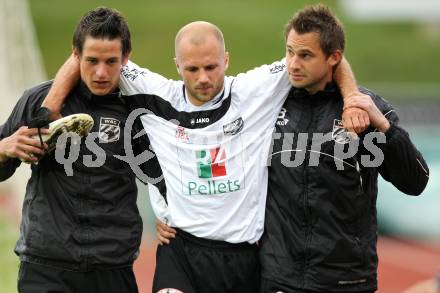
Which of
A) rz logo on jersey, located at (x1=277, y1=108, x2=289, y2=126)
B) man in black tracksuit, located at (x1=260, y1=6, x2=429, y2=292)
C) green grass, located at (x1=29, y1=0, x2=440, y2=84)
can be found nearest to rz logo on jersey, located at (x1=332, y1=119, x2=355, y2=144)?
man in black tracksuit, located at (x1=260, y1=6, x2=429, y2=292)

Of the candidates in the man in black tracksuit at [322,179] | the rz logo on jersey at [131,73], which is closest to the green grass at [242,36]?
the rz logo on jersey at [131,73]

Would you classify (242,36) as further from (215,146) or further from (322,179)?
(322,179)

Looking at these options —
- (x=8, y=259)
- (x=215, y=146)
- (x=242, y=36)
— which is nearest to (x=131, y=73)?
(x=215, y=146)

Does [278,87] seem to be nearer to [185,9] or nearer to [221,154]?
[221,154]

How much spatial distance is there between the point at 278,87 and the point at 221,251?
3.07 feet

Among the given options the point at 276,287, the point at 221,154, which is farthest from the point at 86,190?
the point at 276,287

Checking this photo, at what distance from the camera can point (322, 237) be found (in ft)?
15.5

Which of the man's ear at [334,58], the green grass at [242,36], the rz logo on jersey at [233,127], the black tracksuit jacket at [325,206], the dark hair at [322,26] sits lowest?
the black tracksuit jacket at [325,206]

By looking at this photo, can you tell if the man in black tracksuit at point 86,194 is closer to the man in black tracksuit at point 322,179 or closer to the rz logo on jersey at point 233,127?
the rz logo on jersey at point 233,127

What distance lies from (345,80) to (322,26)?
310 mm

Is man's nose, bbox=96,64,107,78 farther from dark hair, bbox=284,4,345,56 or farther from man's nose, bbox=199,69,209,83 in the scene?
dark hair, bbox=284,4,345,56

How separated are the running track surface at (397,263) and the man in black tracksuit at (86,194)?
5467 millimetres

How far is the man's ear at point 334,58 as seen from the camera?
486 cm

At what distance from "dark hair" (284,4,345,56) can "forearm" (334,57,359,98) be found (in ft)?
0.38
